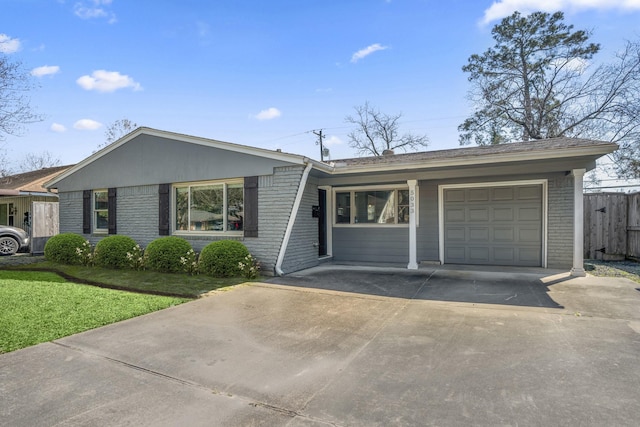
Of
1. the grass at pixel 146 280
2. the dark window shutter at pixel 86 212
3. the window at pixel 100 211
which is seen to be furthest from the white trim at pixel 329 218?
the dark window shutter at pixel 86 212

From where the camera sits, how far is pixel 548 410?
2340 mm

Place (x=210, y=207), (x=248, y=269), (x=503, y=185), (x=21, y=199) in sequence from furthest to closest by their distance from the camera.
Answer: (x=21, y=199) → (x=210, y=207) → (x=503, y=185) → (x=248, y=269)

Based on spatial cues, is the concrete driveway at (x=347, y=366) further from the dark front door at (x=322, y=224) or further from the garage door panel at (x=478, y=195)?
the dark front door at (x=322, y=224)

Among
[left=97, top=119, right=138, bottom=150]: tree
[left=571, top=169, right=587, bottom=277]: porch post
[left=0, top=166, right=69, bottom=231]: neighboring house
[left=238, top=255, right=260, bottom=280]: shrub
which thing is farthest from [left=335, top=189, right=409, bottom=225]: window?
[left=97, top=119, right=138, bottom=150]: tree

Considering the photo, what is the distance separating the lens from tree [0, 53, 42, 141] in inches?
410

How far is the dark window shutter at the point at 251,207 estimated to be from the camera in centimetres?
792

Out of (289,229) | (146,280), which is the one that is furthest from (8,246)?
(289,229)

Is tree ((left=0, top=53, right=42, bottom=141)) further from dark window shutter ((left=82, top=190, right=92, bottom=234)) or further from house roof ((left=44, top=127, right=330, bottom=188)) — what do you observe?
dark window shutter ((left=82, top=190, right=92, bottom=234))

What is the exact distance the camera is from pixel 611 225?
380 inches

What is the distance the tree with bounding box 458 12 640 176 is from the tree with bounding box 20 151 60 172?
33398mm

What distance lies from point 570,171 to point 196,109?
12.6m

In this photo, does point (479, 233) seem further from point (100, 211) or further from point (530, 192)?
point (100, 211)

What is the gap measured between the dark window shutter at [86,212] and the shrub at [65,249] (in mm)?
823

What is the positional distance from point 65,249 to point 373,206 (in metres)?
8.74
